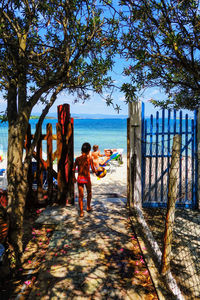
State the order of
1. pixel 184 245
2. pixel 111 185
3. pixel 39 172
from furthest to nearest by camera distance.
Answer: pixel 111 185
pixel 39 172
pixel 184 245

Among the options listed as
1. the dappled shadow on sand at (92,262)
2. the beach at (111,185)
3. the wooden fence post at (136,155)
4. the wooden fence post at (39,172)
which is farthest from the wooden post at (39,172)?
the wooden fence post at (136,155)

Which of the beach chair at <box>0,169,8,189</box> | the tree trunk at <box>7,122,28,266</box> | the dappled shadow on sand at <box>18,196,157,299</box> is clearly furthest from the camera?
the beach chair at <box>0,169,8,189</box>

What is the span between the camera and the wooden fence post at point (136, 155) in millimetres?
6148

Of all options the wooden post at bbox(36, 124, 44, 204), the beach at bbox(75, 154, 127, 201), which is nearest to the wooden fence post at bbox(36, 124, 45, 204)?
the wooden post at bbox(36, 124, 44, 204)

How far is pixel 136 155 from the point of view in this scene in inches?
243

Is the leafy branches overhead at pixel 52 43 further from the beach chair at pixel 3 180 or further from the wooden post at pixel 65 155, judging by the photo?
the beach chair at pixel 3 180

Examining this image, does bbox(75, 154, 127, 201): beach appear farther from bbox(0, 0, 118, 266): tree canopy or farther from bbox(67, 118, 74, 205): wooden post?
bbox(0, 0, 118, 266): tree canopy

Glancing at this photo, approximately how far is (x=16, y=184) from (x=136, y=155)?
322 centimetres

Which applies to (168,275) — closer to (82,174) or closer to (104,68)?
(82,174)

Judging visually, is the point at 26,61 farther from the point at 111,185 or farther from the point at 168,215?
the point at 111,185

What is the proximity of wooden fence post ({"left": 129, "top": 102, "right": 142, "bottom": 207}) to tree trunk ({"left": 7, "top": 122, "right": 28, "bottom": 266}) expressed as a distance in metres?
3.03

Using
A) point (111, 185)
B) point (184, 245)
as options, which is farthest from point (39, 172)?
point (111, 185)

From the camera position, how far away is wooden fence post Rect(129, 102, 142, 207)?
615 cm

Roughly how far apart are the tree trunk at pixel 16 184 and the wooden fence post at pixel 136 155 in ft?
9.94
